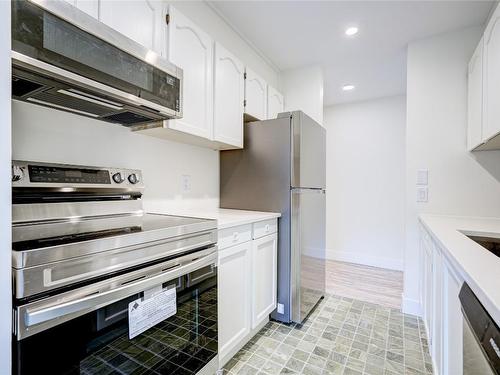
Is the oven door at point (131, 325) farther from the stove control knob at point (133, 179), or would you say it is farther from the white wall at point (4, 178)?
the stove control knob at point (133, 179)

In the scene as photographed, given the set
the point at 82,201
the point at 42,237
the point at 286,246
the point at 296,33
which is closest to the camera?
the point at 42,237

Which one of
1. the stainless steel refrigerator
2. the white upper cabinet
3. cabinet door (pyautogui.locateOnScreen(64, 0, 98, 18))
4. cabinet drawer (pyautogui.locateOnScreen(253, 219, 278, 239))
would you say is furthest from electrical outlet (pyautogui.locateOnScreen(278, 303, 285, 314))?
cabinet door (pyautogui.locateOnScreen(64, 0, 98, 18))

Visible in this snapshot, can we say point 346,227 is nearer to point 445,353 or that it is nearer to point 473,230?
point 473,230

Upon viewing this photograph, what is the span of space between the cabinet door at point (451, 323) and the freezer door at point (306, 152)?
108cm

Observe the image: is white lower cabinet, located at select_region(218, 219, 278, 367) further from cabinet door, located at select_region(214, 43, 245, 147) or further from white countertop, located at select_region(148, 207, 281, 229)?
cabinet door, located at select_region(214, 43, 245, 147)

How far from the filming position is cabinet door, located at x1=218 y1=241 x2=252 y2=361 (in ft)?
4.88

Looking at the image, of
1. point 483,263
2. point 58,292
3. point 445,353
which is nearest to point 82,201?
point 58,292

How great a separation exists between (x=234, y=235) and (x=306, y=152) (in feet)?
3.14

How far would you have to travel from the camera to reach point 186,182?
1.95 m

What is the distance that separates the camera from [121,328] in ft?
2.91

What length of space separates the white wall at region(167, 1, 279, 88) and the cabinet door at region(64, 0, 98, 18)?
0.83 metres

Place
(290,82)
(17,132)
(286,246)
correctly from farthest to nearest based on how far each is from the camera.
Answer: (290,82) → (286,246) → (17,132)

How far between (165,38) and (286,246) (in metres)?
1.60

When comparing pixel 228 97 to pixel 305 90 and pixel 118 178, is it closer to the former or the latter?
pixel 118 178
